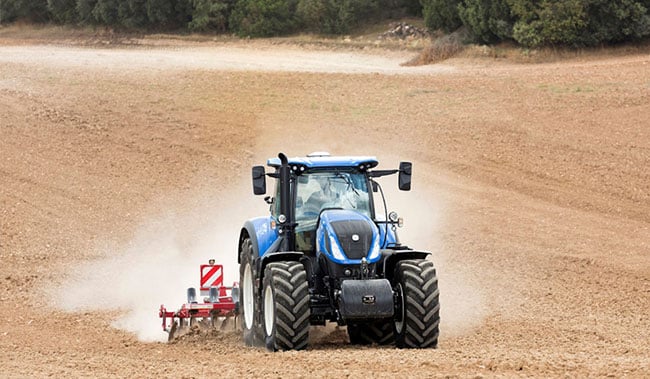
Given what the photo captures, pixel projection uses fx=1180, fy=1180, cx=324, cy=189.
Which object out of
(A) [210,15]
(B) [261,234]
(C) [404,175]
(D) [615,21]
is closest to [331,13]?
(A) [210,15]

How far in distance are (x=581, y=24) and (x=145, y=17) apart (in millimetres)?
30041

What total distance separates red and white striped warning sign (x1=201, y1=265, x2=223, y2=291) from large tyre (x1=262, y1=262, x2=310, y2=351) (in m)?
3.50

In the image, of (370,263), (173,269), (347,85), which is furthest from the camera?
(347,85)

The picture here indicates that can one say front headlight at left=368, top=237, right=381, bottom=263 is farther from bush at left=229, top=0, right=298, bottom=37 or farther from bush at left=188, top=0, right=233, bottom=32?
bush at left=188, top=0, right=233, bottom=32

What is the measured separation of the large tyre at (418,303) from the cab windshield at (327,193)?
120 cm

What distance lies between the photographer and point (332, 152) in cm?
2791

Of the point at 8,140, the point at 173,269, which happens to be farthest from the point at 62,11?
the point at 173,269

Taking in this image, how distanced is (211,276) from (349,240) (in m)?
4.14

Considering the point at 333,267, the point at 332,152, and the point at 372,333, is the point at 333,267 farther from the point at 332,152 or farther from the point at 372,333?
the point at 332,152

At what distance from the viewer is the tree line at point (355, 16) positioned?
1731 inches

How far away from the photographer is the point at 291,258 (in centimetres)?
1277

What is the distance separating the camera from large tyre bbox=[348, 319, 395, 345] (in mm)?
13289

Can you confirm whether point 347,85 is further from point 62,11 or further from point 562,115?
point 62,11

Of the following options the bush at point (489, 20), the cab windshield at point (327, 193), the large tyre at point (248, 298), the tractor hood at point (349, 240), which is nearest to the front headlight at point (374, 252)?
the tractor hood at point (349, 240)
